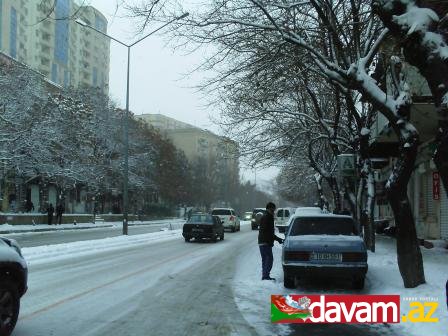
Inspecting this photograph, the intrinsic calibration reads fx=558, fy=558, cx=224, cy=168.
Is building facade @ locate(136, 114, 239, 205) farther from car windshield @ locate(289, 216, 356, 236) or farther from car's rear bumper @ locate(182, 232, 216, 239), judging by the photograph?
car windshield @ locate(289, 216, 356, 236)

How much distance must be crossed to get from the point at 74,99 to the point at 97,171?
24.4ft

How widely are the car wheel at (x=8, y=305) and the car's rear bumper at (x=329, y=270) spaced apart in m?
5.79

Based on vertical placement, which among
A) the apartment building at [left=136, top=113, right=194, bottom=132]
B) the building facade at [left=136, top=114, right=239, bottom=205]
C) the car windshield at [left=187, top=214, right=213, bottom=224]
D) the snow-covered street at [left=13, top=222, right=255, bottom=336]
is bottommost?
the snow-covered street at [left=13, top=222, right=255, bottom=336]

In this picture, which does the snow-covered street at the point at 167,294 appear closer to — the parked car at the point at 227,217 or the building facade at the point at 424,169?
the building facade at the point at 424,169

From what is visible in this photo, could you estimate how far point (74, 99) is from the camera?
52.7 m

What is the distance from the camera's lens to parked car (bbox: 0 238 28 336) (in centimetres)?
686

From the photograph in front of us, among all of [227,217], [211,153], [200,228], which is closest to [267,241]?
[200,228]

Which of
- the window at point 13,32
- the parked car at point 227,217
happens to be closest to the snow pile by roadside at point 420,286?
the parked car at point 227,217

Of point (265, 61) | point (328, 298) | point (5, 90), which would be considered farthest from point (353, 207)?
point (5, 90)

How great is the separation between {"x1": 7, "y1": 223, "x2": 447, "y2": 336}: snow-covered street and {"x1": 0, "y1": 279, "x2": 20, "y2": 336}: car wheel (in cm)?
37

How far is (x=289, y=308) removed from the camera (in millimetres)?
7973

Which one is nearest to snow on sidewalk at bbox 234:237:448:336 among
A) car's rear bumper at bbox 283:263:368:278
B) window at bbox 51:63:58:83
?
car's rear bumper at bbox 283:263:368:278

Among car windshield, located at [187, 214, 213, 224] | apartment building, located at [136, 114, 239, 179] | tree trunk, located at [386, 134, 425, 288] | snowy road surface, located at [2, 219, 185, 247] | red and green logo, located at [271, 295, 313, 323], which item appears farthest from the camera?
apartment building, located at [136, 114, 239, 179]

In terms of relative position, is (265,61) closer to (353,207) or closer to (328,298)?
(353,207)
